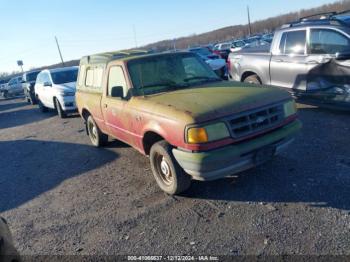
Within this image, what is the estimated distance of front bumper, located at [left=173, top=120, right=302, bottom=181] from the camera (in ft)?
12.2

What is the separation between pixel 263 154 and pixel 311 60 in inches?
155

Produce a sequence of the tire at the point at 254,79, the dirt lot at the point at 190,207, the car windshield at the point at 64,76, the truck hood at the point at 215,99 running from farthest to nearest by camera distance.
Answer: the car windshield at the point at 64,76 < the tire at the point at 254,79 < the truck hood at the point at 215,99 < the dirt lot at the point at 190,207

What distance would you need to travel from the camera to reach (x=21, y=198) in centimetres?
538

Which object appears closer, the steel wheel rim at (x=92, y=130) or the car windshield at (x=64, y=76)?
the steel wheel rim at (x=92, y=130)

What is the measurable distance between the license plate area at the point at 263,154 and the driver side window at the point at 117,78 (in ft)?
7.26

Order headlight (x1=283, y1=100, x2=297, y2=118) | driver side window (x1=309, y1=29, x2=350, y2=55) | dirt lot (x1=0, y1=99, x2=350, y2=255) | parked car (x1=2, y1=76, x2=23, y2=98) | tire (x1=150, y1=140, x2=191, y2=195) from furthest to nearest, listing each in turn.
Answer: parked car (x1=2, y1=76, x2=23, y2=98) < driver side window (x1=309, y1=29, x2=350, y2=55) < headlight (x1=283, y1=100, x2=297, y2=118) < tire (x1=150, y1=140, x2=191, y2=195) < dirt lot (x1=0, y1=99, x2=350, y2=255)

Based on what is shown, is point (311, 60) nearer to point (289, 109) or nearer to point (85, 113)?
point (289, 109)

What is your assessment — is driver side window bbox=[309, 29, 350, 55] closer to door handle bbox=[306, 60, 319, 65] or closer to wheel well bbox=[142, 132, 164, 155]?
door handle bbox=[306, 60, 319, 65]

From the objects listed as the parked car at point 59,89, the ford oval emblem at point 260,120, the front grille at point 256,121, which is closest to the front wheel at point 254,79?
the front grille at point 256,121

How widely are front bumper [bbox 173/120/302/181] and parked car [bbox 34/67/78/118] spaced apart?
8.41 metres

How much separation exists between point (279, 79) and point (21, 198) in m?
6.04

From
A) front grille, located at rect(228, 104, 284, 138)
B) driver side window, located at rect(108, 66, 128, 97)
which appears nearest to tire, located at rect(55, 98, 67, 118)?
driver side window, located at rect(108, 66, 128, 97)

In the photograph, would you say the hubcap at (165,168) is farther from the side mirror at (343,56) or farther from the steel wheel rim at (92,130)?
the side mirror at (343,56)

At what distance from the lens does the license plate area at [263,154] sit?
3986 millimetres
